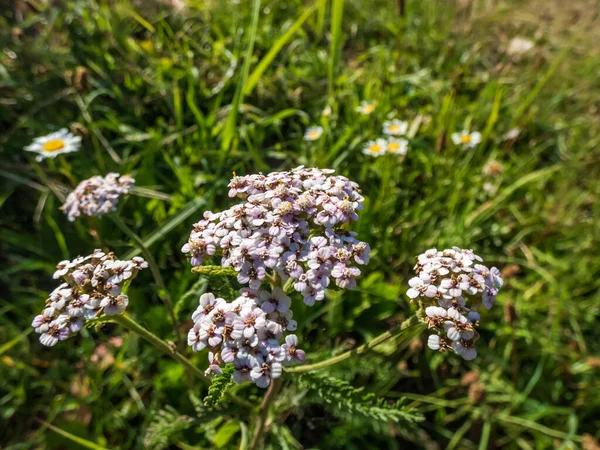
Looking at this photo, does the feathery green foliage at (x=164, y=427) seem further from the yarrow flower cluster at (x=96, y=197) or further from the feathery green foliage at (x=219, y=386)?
the yarrow flower cluster at (x=96, y=197)

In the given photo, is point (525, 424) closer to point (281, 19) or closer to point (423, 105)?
point (423, 105)

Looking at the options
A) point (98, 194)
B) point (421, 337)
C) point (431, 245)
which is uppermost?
point (98, 194)

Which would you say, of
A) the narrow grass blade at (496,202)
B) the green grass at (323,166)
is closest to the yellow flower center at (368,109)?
the green grass at (323,166)

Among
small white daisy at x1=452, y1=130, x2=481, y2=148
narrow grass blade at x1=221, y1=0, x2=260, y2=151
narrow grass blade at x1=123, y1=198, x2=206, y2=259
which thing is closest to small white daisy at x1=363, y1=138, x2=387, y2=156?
small white daisy at x1=452, y1=130, x2=481, y2=148

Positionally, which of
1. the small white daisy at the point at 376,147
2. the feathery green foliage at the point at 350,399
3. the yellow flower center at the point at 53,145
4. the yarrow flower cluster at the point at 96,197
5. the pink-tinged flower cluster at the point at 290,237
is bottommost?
the small white daisy at the point at 376,147

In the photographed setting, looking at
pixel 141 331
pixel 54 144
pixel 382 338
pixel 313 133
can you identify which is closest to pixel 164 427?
pixel 141 331

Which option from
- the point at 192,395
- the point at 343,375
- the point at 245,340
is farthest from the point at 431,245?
the point at 245,340

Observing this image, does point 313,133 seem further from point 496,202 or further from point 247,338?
point 247,338
